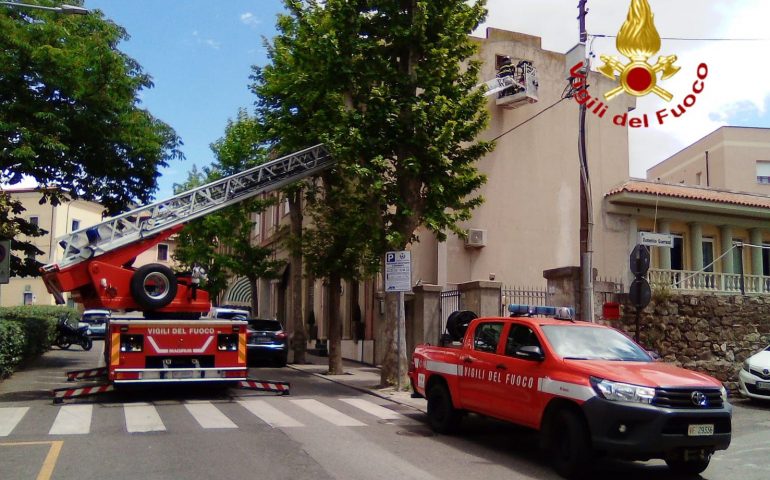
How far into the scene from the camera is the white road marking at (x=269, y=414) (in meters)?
10.7

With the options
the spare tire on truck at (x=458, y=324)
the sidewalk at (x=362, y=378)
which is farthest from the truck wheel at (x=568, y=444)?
the sidewalk at (x=362, y=378)

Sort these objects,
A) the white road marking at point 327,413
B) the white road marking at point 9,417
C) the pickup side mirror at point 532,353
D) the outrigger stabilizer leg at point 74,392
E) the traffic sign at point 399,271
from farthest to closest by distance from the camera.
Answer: the traffic sign at point 399,271 < the outrigger stabilizer leg at point 74,392 < the white road marking at point 327,413 < the white road marking at point 9,417 < the pickup side mirror at point 532,353

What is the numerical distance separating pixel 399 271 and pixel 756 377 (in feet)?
24.9

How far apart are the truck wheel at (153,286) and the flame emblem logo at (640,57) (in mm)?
9500

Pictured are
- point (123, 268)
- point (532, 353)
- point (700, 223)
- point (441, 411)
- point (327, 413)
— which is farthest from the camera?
point (700, 223)

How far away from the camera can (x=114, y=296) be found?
1372 centimetres

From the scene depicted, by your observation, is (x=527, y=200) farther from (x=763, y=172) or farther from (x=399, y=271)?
(x=763, y=172)

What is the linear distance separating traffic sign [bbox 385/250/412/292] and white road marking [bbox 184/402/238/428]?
4935mm

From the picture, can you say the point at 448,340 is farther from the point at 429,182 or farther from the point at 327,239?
the point at 327,239

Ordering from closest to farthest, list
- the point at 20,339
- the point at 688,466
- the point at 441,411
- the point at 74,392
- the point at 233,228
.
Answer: the point at 688,466 → the point at 441,411 → the point at 74,392 → the point at 20,339 → the point at 233,228

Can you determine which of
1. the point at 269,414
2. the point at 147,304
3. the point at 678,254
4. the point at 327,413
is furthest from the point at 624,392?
the point at 678,254

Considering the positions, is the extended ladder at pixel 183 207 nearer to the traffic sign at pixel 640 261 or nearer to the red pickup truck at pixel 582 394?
the red pickup truck at pixel 582 394

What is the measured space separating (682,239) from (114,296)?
20175mm

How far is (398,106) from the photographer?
15828 mm
